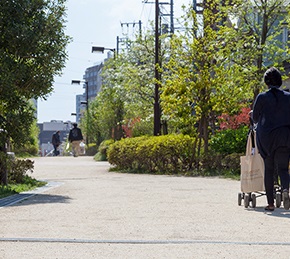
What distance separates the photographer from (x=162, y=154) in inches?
835

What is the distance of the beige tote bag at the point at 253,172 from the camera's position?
10203 mm

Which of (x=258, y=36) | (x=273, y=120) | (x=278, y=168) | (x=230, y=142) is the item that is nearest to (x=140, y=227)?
(x=278, y=168)

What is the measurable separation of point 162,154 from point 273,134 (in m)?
11.8

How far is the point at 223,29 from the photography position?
23.0 metres

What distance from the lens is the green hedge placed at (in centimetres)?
2106

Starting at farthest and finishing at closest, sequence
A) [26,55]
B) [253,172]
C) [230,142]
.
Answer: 1. [230,142]
2. [26,55]
3. [253,172]

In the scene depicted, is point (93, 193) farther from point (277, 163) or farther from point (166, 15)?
point (166, 15)

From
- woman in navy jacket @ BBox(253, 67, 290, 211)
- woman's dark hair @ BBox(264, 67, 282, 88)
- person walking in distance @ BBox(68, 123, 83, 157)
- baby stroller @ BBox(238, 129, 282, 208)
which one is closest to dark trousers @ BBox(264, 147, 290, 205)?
woman in navy jacket @ BBox(253, 67, 290, 211)

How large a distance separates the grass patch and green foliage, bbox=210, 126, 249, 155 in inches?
232

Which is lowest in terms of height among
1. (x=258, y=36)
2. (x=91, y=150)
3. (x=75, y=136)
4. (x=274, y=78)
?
(x=91, y=150)

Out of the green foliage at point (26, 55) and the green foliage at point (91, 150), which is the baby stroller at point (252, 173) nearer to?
the green foliage at point (26, 55)

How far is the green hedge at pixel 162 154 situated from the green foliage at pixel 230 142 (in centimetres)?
72

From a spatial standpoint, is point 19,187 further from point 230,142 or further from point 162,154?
point 230,142

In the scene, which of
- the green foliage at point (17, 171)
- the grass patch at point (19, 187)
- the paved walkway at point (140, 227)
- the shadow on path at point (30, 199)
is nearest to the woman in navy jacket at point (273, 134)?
the paved walkway at point (140, 227)
